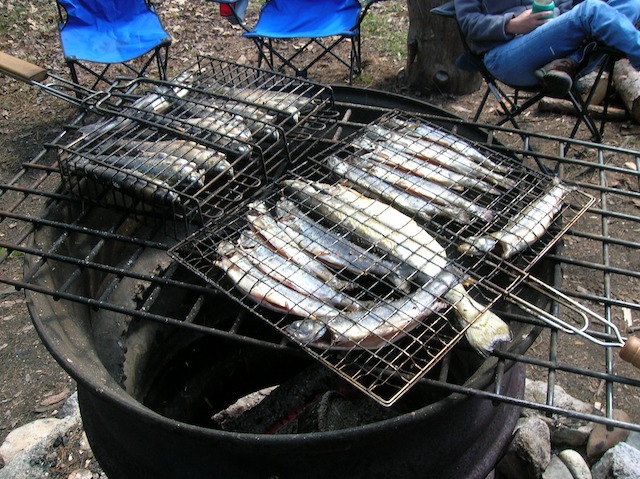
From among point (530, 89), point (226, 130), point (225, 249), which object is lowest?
point (530, 89)

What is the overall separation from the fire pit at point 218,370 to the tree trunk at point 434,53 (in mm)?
2992

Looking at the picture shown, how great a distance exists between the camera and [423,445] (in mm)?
2018

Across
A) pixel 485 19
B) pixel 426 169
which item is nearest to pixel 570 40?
pixel 485 19

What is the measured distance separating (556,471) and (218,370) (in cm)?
170

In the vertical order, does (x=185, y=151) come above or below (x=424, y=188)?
above

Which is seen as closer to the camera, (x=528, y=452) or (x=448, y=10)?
(x=528, y=452)

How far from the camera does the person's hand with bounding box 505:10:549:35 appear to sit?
14.9 feet

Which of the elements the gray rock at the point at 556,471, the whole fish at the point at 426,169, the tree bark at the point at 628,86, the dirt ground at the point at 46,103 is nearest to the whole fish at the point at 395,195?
the whole fish at the point at 426,169

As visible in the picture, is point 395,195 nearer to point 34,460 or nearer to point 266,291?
point 266,291

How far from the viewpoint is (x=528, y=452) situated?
2.84 metres

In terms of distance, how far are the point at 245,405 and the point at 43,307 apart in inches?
53.0

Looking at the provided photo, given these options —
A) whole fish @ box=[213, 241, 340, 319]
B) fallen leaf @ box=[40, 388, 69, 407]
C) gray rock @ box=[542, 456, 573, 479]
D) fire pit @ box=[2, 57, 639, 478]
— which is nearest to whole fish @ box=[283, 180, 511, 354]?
fire pit @ box=[2, 57, 639, 478]

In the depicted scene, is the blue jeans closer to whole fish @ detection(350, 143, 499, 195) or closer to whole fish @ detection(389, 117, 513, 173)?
whole fish @ detection(389, 117, 513, 173)

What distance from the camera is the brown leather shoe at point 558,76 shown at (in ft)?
14.3
